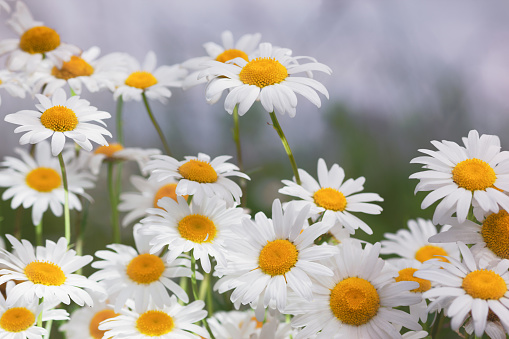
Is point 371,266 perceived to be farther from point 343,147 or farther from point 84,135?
point 343,147

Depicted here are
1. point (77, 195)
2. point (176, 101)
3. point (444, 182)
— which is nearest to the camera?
point (444, 182)

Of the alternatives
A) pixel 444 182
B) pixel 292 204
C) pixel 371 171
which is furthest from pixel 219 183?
pixel 371 171

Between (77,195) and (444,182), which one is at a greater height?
(77,195)

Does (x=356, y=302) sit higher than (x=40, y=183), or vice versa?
(x=40, y=183)

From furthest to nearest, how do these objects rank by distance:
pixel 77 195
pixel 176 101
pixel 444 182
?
pixel 176 101 → pixel 77 195 → pixel 444 182

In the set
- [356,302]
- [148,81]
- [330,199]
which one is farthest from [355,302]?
[148,81]

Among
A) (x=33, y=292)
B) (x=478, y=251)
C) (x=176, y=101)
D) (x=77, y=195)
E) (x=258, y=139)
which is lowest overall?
(x=478, y=251)

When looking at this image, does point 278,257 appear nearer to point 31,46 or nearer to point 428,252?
point 428,252

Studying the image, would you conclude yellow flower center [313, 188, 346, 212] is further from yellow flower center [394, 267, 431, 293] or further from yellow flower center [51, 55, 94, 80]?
yellow flower center [51, 55, 94, 80]

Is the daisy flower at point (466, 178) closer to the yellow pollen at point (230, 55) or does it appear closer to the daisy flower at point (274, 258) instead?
the daisy flower at point (274, 258)
